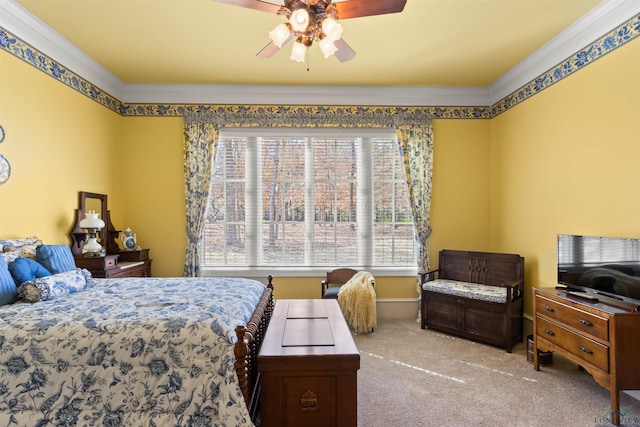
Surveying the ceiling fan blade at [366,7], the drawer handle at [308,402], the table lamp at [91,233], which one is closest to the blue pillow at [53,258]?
the table lamp at [91,233]

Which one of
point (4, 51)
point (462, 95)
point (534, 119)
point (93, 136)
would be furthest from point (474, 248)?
point (4, 51)

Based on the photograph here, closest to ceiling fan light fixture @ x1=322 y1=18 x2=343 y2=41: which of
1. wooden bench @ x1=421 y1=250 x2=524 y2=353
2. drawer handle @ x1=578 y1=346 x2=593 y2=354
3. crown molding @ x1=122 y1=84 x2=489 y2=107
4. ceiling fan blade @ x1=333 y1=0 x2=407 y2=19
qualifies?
ceiling fan blade @ x1=333 y1=0 x2=407 y2=19

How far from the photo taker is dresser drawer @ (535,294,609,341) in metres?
2.57

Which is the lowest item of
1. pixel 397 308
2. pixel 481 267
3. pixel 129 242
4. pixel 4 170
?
pixel 397 308

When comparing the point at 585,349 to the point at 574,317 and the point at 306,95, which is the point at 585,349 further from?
the point at 306,95

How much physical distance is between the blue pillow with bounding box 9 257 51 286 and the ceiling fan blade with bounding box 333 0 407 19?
298 cm

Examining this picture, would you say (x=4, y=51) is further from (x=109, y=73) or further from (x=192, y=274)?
(x=192, y=274)

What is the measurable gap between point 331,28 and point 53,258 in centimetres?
298

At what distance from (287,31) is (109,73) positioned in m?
3.31

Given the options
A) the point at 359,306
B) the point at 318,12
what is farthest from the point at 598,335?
the point at 318,12

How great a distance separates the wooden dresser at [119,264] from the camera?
3.60 metres

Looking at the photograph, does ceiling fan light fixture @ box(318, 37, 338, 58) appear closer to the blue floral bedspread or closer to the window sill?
the blue floral bedspread

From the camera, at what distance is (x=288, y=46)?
3.67 m

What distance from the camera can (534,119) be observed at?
404 cm
